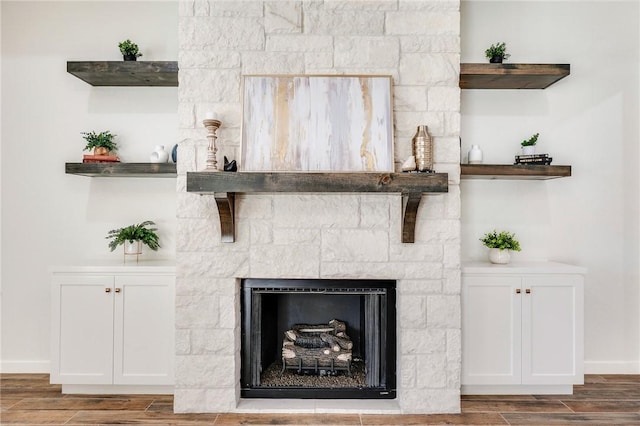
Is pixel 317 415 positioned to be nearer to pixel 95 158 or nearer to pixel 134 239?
pixel 134 239

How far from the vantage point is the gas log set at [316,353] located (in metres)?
2.44

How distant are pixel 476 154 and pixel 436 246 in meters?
0.78

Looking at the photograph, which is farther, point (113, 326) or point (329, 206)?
point (113, 326)

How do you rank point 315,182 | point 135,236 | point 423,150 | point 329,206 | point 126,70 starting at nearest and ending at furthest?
1. point 315,182
2. point 423,150
3. point 329,206
4. point 126,70
5. point 135,236

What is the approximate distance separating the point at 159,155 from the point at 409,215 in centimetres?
164

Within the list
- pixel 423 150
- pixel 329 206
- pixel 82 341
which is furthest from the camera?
pixel 82 341

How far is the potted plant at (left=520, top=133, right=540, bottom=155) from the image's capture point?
263 cm

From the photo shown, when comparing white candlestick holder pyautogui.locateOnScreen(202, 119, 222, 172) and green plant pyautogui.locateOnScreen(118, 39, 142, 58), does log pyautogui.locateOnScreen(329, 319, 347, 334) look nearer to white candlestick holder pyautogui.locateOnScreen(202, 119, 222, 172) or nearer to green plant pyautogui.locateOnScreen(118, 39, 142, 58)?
white candlestick holder pyautogui.locateOnScreen(202, 119, 222, 172)

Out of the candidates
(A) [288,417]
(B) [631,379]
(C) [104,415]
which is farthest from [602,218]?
(C) [104,415]

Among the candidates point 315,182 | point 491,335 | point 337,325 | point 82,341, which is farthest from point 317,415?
point 82,341

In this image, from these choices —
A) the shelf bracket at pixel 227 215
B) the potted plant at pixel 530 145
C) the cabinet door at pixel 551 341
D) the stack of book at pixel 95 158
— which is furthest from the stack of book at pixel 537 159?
the stack of book at pixel 95 158

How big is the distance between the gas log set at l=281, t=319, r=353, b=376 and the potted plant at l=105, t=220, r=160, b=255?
1.07 meters

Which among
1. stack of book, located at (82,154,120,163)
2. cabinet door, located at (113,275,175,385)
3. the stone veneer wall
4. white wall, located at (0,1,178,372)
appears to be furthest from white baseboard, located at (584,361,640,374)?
stack of book, located at (82,154,120,163)

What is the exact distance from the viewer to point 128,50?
2578 mm
